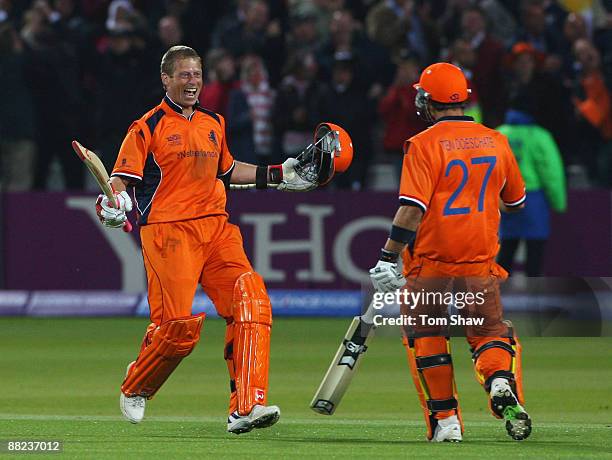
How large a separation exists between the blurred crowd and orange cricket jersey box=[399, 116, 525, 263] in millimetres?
8454

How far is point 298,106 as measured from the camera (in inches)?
730

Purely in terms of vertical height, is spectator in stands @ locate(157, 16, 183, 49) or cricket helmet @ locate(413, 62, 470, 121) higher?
cricket helmet @ locate(413, 62, 470, 121)

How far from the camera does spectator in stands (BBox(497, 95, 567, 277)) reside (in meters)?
16.6

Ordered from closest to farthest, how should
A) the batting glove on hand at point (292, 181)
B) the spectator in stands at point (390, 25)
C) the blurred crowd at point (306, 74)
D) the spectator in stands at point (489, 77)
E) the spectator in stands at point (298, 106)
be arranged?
the batting glove on hand at point (292, 181) < the blurred crowd at point (306, 74) < the spectator in stands at point (489, 77) < the spectator in stands at point (298, 106) < the spectator in stands at point (390, 25)

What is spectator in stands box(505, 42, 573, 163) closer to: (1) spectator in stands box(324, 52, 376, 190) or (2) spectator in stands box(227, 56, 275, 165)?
(1) spectator in stands box(324, 52, 376, 190)

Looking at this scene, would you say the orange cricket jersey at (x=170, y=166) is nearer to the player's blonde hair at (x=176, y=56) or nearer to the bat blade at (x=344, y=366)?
the player's blonde hair at (x=176, y=56)

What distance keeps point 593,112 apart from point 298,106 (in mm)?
3337

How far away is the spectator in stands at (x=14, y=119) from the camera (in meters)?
18.5

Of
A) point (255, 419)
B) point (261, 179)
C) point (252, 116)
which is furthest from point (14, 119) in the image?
point (255, 419)

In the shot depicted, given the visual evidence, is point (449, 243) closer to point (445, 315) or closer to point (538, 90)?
point (445, 315)

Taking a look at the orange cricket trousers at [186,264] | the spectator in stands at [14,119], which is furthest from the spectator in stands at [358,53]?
the orange cricket trousers at [186,264]

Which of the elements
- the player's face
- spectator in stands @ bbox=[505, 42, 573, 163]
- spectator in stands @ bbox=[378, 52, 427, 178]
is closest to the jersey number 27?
the player's face

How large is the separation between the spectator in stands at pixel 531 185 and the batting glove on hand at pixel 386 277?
783cm

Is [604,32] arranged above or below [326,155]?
above
